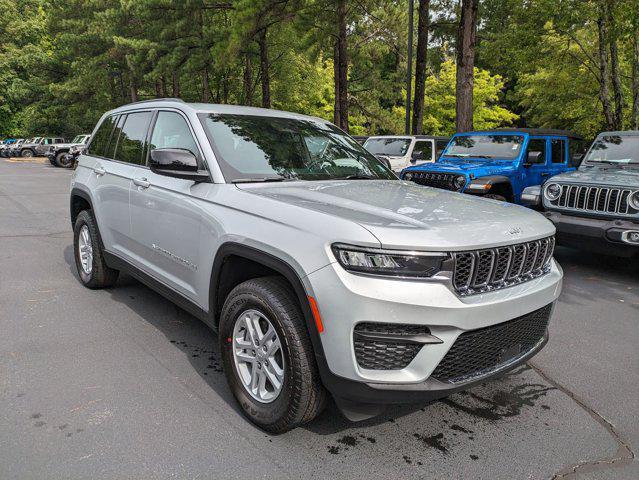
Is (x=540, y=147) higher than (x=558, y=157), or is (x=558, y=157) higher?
(x=540, y=147)

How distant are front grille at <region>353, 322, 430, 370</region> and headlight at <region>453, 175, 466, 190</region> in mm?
6756

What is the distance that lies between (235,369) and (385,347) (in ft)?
3.52

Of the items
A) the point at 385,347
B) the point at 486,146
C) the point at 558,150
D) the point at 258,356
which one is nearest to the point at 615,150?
the point at 558,150

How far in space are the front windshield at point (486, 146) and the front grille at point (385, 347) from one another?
7.91 m

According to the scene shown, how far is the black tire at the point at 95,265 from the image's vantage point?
5.10 meters

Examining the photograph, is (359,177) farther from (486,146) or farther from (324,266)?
(486,146)

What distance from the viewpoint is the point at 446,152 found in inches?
414

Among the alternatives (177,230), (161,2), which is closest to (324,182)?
(177,230)

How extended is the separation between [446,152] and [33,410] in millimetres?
9024

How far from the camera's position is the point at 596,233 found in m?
6.08

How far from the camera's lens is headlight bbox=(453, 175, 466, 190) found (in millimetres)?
8750

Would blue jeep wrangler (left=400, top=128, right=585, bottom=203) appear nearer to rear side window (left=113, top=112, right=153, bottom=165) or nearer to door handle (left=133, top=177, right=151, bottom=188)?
rear side window (left=113, top=112, right=153, bottom=165)

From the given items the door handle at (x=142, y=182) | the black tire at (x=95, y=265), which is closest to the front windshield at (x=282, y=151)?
the door handle at (x=142, y=182)

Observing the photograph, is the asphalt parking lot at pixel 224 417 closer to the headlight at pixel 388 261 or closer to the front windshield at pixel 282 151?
the headlight at pixel 388 261
